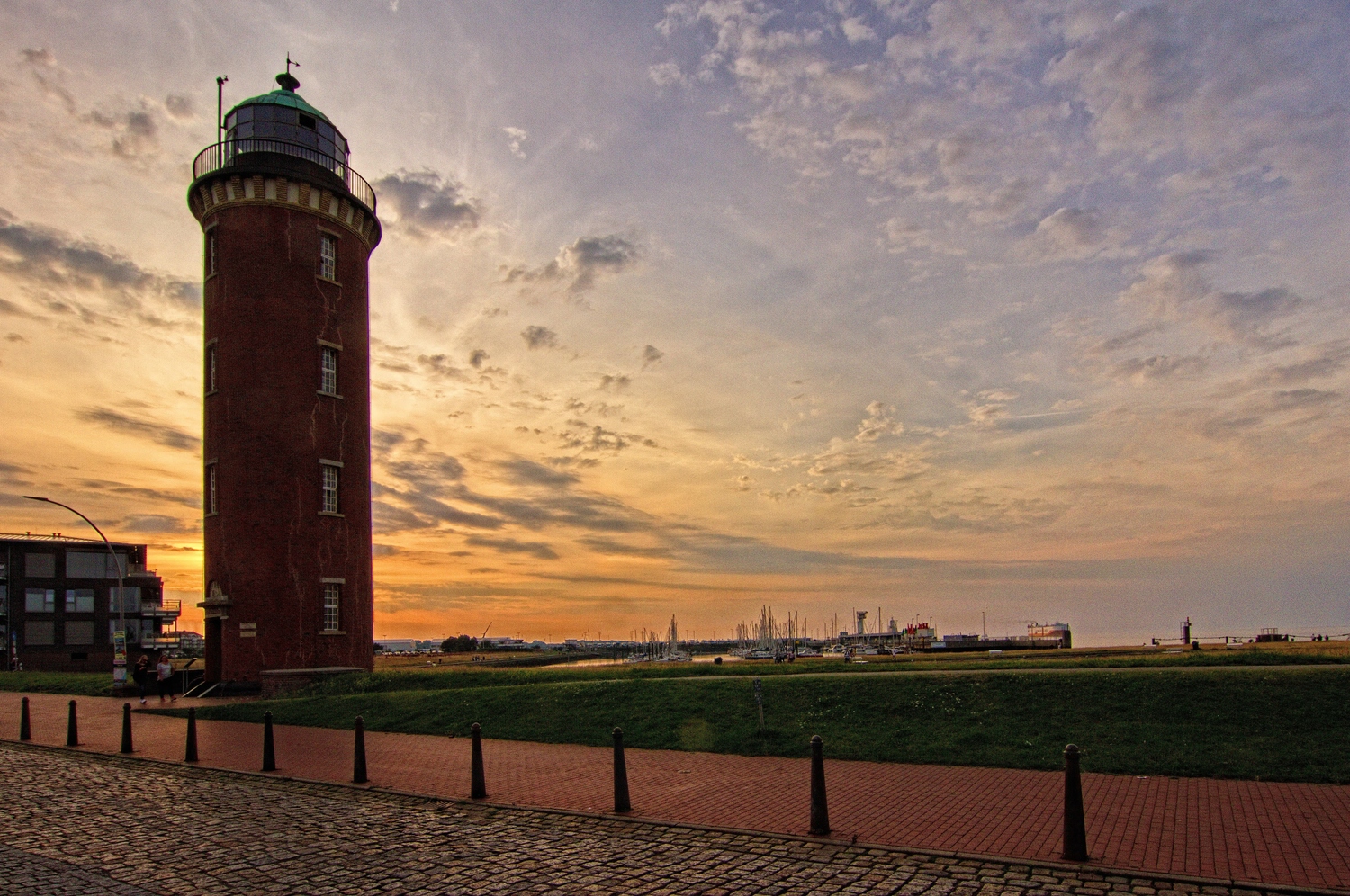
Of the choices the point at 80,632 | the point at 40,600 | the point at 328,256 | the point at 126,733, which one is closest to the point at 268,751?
the point at 126,733

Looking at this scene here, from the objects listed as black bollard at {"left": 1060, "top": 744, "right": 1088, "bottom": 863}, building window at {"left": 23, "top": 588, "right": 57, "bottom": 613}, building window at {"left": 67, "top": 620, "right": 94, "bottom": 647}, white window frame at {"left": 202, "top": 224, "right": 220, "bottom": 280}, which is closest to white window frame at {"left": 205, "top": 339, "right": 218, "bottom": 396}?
white window frame at {"left": 202, "top": 224, "right": 220, "bottom": 280}

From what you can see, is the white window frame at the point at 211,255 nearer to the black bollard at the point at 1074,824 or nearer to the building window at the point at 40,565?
the black bollard at the point at 1074,824

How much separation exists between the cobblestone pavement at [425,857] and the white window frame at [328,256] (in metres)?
26.6

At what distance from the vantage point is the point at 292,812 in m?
11.8

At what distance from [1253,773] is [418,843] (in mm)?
11056

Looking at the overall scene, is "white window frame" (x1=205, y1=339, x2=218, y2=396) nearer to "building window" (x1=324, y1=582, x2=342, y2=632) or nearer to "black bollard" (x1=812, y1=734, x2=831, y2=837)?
"building window" (x1=324, y1=582, x2=342, y2=632)

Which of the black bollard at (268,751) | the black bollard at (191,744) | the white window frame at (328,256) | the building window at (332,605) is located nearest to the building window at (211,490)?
the building window at (332,605)

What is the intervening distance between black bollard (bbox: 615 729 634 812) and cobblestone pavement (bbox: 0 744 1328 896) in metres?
0.35

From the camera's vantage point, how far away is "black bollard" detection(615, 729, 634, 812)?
432 inches

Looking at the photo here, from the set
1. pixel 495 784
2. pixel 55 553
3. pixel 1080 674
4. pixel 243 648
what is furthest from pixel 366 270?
pixel 55 553

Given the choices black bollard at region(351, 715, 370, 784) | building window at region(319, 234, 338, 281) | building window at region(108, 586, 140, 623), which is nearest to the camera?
black bollard at region(351, 715, 370, 784)

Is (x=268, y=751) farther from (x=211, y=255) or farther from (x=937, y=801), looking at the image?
(x=211, y=255)

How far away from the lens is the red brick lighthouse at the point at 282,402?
107ft

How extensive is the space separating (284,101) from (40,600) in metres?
75.8
